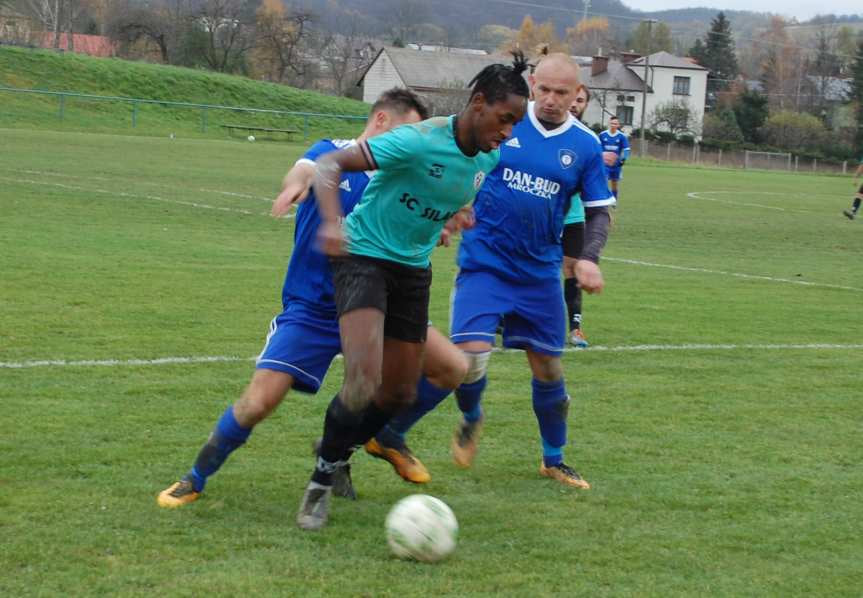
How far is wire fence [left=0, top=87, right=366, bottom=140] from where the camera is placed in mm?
44062

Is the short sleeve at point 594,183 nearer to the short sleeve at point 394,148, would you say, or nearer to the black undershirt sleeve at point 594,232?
the black undershirt sleeve at point 594,232

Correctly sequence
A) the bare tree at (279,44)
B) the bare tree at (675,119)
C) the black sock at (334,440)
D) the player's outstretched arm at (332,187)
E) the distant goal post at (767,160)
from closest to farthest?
the player's outstretched arm at (332,187), the black sock at (334,440), the distant goal post at (767,160), the bare tree at (279,44), the bare tree at (675,119)

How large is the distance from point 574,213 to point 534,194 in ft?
1.26

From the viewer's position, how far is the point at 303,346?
5148 millimetres

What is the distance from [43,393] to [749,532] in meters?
4.11

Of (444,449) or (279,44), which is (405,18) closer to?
(279,44)

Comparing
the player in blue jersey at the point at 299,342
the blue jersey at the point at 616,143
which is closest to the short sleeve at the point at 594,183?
the player in blue jersey at the point at 299,342

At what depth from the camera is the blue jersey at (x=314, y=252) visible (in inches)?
203

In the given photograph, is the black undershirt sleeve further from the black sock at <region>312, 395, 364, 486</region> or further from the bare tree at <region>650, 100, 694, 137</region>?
the bare tree at <region>650, 100, 694, 137</region>

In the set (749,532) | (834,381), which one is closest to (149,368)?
(749,532)

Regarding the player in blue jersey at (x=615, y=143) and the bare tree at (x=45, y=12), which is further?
the bare tree at (x=45, y=12)

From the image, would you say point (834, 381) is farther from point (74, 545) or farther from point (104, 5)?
point (104, 5)

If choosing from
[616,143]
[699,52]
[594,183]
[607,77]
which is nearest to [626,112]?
[607,77]

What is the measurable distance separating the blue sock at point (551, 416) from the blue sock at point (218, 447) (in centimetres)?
165
